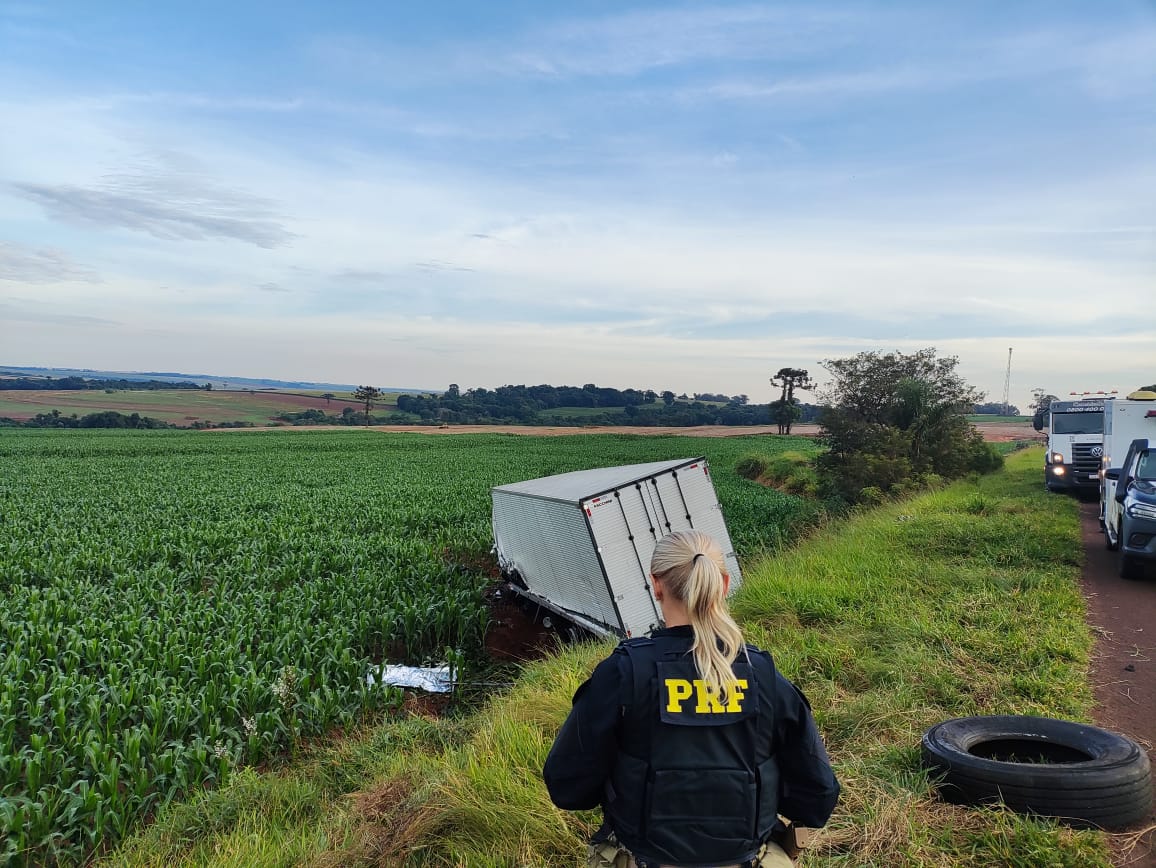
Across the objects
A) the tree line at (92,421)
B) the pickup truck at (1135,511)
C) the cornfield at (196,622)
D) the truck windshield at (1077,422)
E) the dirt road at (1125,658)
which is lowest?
the tree line at (92,421)

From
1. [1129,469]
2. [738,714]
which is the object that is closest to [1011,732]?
[738,714]

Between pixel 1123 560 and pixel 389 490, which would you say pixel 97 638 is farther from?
pixel 389 490

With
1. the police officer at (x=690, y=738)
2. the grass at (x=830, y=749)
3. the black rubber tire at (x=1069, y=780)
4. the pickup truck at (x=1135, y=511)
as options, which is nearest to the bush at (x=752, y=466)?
the pickup truck at (x=1135, y=511)

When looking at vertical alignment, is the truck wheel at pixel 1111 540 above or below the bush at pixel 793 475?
above

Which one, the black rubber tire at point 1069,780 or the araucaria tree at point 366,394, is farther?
the araucaria tree at point 366,394

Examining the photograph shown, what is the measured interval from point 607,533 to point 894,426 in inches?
779

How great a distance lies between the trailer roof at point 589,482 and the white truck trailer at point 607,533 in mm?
20

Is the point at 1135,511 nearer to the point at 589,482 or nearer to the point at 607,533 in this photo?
the point at 607,533

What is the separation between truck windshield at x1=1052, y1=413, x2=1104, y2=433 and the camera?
863 inches

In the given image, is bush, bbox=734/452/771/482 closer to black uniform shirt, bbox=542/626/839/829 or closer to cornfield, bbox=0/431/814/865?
cornfield, bbox=0/431/814/865

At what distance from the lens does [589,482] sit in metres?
10.8

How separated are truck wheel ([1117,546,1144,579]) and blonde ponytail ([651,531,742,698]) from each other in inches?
431

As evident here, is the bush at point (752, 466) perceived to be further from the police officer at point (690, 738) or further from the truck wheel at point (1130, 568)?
the police officer at point (690, 738)

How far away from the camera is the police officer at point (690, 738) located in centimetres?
241
